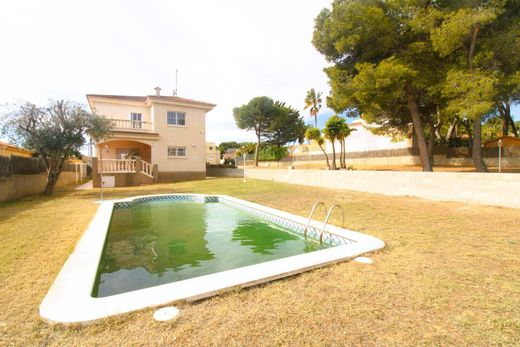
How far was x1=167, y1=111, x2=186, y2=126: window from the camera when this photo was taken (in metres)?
23.5

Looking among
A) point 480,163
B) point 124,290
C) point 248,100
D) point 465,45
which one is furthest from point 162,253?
point 248,100

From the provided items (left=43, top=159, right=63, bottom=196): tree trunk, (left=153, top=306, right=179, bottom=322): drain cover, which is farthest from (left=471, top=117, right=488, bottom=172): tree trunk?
(left=43, top=159, right=63, bottom=196): tree trunk

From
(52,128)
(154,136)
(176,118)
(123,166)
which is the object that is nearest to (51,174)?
(52,128)

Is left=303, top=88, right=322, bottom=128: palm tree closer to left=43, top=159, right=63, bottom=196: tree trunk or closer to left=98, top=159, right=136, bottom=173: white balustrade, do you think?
left=98, top=159, right=136, bottom=173: white balustrade

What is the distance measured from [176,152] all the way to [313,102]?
36877mm

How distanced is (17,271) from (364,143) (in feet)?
98.3

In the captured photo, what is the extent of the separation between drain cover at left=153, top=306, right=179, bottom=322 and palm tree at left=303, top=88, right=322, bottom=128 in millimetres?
52282

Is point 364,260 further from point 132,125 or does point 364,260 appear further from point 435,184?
point 132,125

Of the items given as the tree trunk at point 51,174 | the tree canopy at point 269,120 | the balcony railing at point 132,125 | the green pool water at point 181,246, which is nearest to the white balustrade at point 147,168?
the balcony railing at point 132,125

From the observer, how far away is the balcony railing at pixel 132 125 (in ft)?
69.5

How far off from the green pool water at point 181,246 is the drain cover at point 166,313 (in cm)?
137

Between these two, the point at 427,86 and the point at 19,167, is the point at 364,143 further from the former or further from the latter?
the point at 19,167

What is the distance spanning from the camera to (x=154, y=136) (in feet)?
72.8

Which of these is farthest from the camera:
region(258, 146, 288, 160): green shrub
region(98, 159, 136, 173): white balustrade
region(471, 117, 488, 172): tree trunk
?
region(258, 146, 288, 160): green shrub
